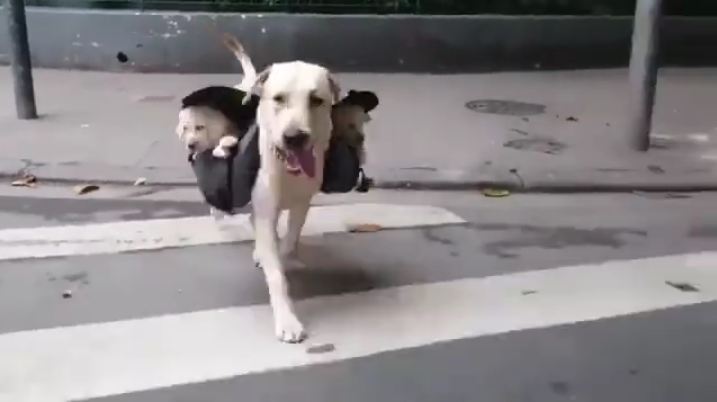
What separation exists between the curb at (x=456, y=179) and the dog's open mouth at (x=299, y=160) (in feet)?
8.09

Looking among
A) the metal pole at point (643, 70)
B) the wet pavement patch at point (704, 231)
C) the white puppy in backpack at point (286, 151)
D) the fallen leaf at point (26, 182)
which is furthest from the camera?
the metal pole at point (643, 70)

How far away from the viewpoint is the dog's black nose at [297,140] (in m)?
3.79

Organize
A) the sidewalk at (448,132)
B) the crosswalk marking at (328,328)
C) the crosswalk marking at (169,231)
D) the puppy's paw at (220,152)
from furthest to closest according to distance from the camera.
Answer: the sidewalk at (448,132) < the crosswalk marking at (169,231) < the puppy's paw at (220,152) < the crosswalk marking at (328,328)

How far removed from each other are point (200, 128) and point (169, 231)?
1.22 m

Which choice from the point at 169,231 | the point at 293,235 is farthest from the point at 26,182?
the point at 293,235

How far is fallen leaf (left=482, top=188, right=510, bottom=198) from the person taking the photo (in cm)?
642

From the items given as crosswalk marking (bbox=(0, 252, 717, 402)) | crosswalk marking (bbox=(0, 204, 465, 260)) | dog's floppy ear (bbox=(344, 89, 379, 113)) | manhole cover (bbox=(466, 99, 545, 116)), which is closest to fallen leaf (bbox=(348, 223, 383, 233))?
crosswalk marking (bbox=(0, 204, 465, 260))

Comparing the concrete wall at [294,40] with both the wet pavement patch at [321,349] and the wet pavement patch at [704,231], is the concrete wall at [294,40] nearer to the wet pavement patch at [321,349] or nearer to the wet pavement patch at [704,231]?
the wet pavement patch at [704,231]

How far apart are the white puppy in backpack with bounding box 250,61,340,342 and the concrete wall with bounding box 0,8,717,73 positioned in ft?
20.3

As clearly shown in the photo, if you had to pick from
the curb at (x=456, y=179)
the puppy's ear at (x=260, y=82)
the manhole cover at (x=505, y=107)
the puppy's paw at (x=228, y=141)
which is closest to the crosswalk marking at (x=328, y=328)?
the puppy's paw at (x=228, y=141)

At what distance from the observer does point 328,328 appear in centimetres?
415

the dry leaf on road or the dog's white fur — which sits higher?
the dog's white fur

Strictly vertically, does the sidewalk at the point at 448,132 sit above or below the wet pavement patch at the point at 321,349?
below

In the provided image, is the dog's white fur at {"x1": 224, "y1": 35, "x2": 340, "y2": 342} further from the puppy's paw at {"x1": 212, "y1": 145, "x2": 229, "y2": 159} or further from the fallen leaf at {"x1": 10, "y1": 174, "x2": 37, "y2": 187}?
the fallen leaf at {"x1": 10, "y1": 174, "x2": 37, "y2": 187}
